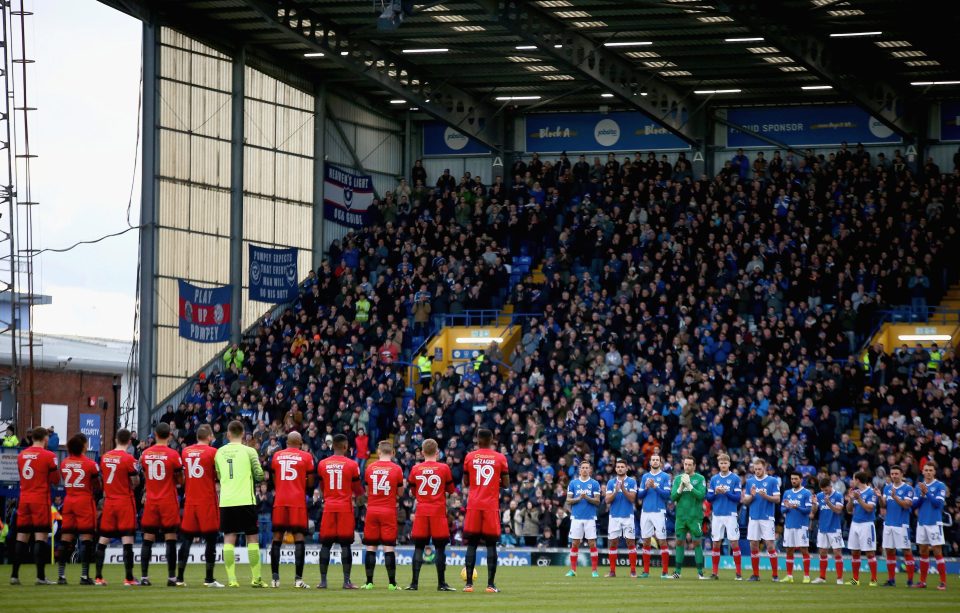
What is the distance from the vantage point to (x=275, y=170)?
4731 centimetres

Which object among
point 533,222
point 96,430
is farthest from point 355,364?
point 96,430

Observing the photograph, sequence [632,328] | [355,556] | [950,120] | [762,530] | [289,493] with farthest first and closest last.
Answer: [950,120], [632,328], [355,556], [762,530], [289,493]

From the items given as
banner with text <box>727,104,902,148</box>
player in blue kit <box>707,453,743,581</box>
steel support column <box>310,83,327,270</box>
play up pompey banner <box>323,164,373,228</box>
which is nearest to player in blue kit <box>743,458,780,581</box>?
player in blue kit <box>707,453,743,581</box>

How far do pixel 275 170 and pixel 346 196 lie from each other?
2686 mm

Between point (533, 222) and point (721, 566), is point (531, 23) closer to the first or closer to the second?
point (533, 222)

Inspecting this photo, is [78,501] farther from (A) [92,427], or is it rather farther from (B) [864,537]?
(A) [92,427]

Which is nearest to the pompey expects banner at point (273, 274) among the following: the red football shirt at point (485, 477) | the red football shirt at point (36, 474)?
the red football shirt at point (36, 474)

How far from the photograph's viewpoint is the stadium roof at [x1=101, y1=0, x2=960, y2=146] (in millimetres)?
38625

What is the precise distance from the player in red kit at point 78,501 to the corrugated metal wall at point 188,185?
875 inches

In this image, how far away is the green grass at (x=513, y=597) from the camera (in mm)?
16766

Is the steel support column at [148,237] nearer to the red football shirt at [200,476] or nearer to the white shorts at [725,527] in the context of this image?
the white shorts at [725,527]

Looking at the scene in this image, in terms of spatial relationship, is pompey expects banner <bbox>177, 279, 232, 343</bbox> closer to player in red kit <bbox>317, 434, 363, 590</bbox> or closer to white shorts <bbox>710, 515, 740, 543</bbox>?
white shorts <bbox>710, 515, 740, 543</bbox>

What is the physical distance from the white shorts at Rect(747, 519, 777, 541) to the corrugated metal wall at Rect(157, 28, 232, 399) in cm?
2229

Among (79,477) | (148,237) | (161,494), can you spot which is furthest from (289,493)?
(148,237)
